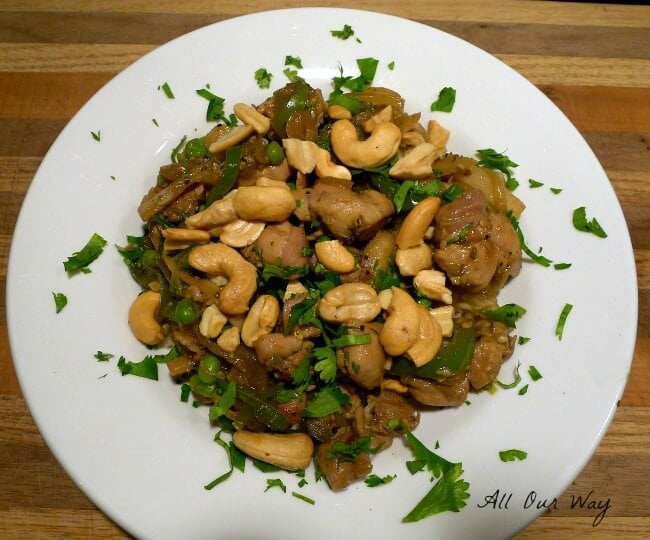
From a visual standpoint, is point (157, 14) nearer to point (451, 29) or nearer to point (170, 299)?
point (451, 29)

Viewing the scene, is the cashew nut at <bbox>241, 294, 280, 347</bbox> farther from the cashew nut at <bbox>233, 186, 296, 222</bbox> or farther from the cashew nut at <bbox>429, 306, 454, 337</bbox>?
the cashew nut at <bbox>429, 306, 454, 337</bbox>

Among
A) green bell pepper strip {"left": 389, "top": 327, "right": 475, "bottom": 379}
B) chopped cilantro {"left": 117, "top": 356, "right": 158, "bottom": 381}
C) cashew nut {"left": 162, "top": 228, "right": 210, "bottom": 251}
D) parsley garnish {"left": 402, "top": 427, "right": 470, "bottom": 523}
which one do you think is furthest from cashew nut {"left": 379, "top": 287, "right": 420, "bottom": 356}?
chopped cilantro {"left": 117, "top": 356, "right": 158, "bottom": 381}

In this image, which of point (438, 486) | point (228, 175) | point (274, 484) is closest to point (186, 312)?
point (228, 175)

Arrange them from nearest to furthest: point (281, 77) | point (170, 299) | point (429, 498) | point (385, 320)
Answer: point (429, 498) → point (385, 320) → point (170, 299) → point (281, 77)

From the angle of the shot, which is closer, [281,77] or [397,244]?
[397,244]

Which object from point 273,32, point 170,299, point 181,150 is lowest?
point 170,299

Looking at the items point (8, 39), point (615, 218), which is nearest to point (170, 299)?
point (615, 218)

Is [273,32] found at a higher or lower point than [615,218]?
higher
